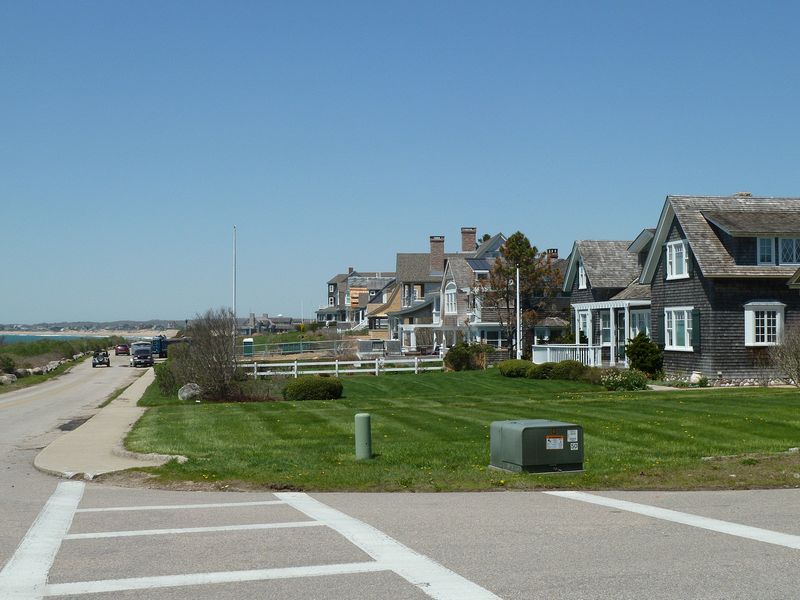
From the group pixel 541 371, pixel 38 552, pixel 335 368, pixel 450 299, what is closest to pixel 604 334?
pixel 541 371

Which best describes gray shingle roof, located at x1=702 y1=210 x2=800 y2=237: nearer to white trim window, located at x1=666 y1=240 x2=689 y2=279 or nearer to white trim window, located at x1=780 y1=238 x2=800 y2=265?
white trim window, located at x1=780 y1=238 x2=800 y2=265

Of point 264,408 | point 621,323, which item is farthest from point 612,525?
point 621,323

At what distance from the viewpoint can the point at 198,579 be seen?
27.4 feet

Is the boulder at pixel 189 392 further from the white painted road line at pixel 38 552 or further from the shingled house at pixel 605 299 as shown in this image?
the white painted road line at pixel 38 552

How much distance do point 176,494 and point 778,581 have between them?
30.1 ft

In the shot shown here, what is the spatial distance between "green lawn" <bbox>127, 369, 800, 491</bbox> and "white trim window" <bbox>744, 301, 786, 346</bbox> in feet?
18.0

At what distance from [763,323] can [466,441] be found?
74.3 feet

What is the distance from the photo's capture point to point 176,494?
14.3m

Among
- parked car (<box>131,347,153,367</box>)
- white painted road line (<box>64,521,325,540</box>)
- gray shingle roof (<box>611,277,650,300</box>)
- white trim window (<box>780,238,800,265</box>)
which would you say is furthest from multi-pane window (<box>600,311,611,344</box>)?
parked car (<box>131,347,153,367</box>)

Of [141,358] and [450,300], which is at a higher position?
[450,300]

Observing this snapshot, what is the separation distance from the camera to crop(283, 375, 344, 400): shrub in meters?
34.0

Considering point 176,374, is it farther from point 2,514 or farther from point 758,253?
point 2,514

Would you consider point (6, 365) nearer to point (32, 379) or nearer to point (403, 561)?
point (32, 379)

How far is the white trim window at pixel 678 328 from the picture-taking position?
128ft
